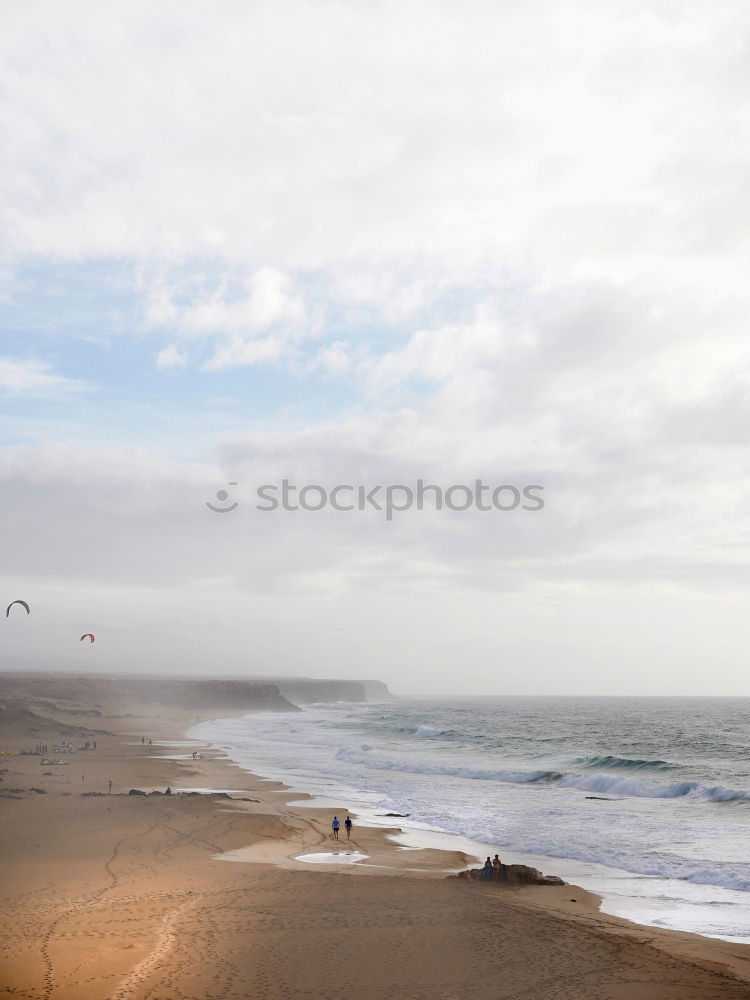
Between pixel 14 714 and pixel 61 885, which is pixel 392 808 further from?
pixel 14 714

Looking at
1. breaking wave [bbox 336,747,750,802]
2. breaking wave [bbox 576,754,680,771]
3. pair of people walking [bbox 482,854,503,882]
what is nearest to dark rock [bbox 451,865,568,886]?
pair of people walking [bbox 482,854,503,882]

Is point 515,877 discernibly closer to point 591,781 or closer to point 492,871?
point 492,871

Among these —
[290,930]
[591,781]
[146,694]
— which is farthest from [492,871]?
[146,694]

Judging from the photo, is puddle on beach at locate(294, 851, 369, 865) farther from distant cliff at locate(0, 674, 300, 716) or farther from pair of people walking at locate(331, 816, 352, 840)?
distant cliff at locate(0, 674, 300, 716)

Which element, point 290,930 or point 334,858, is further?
point 334,858

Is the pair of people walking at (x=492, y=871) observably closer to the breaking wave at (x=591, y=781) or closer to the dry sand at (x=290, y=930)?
the dry sand at (x=290, y=930)

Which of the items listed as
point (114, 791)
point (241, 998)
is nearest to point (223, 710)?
point (114, 791)
